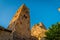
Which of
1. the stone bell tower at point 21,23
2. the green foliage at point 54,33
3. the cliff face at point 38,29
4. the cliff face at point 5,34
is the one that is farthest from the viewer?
the cliff face at point 38,29

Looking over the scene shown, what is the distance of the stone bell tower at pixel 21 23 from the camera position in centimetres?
4178

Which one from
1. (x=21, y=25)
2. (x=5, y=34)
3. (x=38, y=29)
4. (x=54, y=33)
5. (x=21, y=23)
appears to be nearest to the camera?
(x=5, y=34)

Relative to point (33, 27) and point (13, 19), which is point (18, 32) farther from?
point (33, 27)

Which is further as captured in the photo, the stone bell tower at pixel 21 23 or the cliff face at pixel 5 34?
the stone bell tower at pixel 21 23

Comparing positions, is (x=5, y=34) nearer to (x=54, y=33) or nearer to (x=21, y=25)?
(x=54, y=33)

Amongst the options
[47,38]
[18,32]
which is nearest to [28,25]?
[18,32]

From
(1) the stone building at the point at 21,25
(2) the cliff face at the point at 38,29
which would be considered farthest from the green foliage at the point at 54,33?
(2) the cliff face at the point at 38,29

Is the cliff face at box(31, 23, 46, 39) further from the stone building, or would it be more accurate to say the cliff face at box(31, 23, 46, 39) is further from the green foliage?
the green foliage

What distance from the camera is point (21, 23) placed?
4350cm

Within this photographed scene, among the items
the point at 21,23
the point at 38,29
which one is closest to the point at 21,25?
the point at 21,23

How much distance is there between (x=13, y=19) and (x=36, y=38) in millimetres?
6013

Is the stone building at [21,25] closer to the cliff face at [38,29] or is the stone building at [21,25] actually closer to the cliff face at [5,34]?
the cliff face at [38,29]

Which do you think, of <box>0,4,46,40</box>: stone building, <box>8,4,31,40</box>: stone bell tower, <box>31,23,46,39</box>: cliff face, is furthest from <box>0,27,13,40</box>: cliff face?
<box>31,23,46,39</box>: cliff face

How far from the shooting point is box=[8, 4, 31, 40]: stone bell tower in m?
41.8
